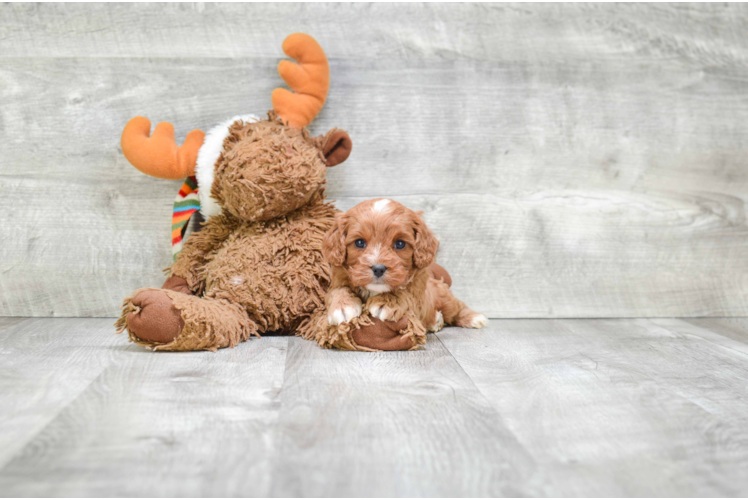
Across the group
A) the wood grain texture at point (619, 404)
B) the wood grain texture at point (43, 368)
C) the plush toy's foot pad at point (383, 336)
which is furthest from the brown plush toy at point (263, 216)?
the wood grain texture at point (619, 404)

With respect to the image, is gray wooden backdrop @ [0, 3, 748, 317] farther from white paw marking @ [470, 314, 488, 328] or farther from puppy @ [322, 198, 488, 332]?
puppy @ [322, 198, 488, 332]

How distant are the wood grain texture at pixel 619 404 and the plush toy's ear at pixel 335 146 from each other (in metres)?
0.46

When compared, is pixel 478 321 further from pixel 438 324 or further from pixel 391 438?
pixel 391 438

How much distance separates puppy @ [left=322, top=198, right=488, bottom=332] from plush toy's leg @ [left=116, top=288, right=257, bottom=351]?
22cm

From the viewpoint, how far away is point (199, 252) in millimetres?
1292

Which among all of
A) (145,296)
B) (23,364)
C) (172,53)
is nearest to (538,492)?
(145,296)

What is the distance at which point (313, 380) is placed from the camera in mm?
902

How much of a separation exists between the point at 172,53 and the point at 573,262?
115 centimetres

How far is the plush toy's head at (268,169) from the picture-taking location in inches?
45.9

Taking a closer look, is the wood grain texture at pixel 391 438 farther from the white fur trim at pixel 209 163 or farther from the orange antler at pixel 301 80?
the orange antler at pixel 301 80

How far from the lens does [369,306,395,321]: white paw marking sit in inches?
42.1

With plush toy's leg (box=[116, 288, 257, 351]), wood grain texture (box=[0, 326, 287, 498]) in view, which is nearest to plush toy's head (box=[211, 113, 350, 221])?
plush toy's leg (box=[116, 288, 257, 351])

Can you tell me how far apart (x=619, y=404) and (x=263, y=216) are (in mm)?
765

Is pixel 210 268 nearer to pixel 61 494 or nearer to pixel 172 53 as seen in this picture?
pixel 172 53
